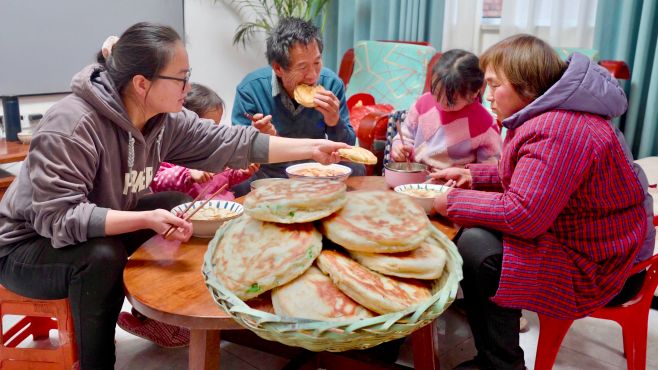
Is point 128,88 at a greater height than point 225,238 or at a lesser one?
greater

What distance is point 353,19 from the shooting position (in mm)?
4195

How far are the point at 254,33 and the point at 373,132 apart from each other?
6.96 feet

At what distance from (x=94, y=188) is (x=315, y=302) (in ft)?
2.80

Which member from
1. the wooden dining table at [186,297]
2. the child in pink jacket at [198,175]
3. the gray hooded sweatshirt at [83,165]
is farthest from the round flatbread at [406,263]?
the child in pink jacket at [198,175]

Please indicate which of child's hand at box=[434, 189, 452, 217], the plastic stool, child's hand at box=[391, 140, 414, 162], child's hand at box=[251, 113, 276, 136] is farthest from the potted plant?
the plastic stool

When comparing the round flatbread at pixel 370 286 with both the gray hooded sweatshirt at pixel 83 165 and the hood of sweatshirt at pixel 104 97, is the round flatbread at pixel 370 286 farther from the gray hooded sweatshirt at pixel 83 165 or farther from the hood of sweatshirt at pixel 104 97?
the hood of sweatshirt at pixel 104 97

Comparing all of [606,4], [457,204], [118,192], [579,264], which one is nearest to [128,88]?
[118,192]

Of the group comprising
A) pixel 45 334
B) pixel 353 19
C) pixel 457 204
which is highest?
pixel 353 19

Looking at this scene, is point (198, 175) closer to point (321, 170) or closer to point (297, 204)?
point (321, 170)

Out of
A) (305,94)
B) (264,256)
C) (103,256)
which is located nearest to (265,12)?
(305,94)

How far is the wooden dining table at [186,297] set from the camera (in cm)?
98

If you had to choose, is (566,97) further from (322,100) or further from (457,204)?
(322,100)

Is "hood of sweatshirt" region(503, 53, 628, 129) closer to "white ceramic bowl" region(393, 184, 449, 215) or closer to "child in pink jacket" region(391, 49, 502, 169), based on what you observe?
"white ceramic bowl" region(393, 184, 449, 215)

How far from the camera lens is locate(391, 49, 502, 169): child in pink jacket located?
207cm
